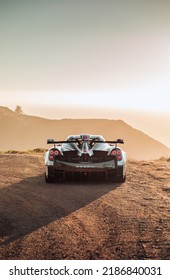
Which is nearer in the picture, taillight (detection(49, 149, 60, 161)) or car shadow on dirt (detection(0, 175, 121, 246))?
car shadow on dirt (detection(0, 175, 121, 246))

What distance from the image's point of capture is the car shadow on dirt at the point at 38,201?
6.33 meters

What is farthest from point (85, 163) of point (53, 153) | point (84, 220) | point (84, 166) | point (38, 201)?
point (84, 220)

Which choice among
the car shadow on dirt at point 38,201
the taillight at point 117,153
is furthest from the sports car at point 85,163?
the car shadow on dirt at point 38,201

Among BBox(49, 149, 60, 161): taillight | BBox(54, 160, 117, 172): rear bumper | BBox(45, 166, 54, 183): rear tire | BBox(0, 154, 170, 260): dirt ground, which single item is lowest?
BBox(0, 154, 170, 260): dirt ground

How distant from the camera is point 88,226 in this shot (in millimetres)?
6281

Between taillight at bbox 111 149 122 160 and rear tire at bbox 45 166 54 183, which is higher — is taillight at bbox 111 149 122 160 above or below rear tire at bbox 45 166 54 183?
above

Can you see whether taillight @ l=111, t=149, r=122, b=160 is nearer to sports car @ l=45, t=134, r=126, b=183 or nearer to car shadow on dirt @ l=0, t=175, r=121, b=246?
sports car @ l=45, t=134, r=126, b=183

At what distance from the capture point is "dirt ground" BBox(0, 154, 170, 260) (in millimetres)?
5078

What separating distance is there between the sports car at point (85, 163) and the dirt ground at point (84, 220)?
0.30 m

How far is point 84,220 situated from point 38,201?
1942mm

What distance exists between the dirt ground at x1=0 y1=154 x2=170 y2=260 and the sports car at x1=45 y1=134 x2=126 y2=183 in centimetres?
30

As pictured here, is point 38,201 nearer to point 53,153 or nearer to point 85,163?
point 85,163

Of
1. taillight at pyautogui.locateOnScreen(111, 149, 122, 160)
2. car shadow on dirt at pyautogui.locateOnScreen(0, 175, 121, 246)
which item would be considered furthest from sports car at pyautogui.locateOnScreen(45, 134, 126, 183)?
car shadow on dirt at pyautogui.locateOnScreen(0, 175, 121, 246)
